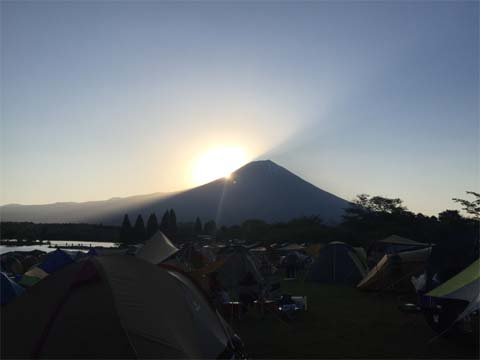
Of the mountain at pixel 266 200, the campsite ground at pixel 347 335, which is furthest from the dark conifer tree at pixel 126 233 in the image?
the mountain at pixel 266 200

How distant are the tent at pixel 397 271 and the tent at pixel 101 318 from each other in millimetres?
10305

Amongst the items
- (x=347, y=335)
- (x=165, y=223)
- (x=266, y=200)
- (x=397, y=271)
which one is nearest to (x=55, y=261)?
(x=347, y=335)

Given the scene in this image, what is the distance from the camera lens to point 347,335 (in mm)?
7855

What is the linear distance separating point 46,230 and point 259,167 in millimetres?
100150

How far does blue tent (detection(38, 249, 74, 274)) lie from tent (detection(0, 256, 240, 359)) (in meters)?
12.1

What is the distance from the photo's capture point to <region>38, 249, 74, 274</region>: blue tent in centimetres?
1499

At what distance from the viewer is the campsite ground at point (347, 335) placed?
22.0 feet

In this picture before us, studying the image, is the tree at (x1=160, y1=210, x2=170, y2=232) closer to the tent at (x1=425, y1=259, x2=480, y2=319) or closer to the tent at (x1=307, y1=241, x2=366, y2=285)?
the tent at (x1=307, y1=241, x2=366, y2=285)

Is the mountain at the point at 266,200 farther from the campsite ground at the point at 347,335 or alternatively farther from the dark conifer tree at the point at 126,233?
the campsite ground at the point at 347,335

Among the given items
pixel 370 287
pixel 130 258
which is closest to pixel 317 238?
pixel 370 287

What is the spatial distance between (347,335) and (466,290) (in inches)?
145

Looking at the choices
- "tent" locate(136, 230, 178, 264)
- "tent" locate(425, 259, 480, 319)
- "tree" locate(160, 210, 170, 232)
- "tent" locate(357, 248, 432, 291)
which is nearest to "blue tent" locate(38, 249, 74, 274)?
"tent" locate(136, 230, 178, 264)

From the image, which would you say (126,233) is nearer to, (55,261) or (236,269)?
(55,261)

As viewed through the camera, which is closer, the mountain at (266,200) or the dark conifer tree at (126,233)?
the dark conifer tree at (126,233)
